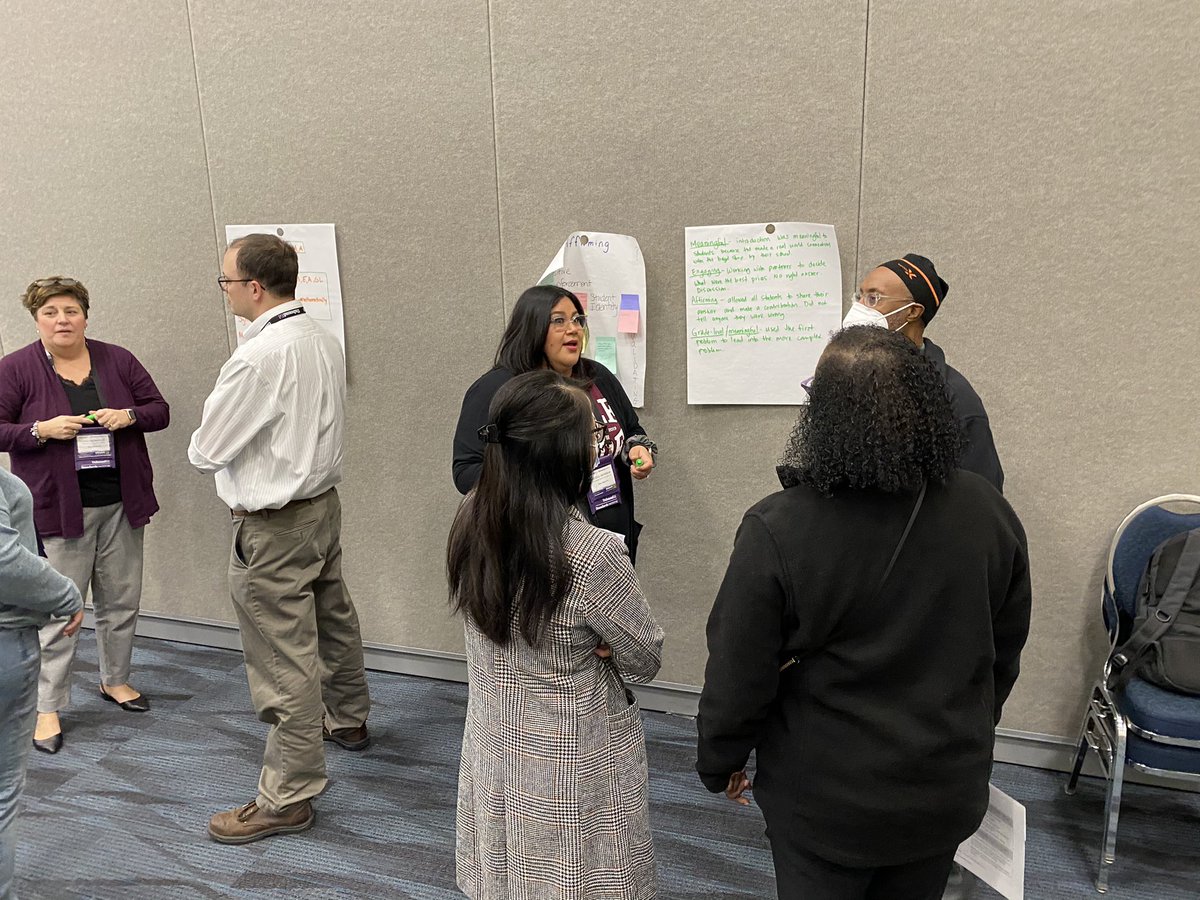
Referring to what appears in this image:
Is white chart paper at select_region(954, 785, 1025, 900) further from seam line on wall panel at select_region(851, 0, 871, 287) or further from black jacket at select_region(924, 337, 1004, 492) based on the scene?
seam line on wall panel at select_region(851, 0, 871, 287)

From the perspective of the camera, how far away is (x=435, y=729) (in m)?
2.86

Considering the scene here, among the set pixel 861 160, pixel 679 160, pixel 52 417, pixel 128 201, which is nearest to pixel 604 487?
pixel 679 160

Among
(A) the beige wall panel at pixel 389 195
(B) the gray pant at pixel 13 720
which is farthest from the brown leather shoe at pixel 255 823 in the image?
(A) the beige wall panel at pixel 389 195

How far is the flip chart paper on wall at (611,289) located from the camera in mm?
2631

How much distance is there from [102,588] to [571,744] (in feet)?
7.73

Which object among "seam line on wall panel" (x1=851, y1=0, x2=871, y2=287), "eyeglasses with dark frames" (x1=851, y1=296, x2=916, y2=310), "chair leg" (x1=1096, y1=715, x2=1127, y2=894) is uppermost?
"seam line on wall panel" (x1=851, y1=0, x2=871, y2=287)

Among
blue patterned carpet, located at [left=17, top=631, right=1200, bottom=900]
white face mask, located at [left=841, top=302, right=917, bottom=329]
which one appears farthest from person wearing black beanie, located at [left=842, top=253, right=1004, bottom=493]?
blue patterned carpet, located at [left=17, top=631, right=1200, bottom=900]

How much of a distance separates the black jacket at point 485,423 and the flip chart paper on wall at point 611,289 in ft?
0.87

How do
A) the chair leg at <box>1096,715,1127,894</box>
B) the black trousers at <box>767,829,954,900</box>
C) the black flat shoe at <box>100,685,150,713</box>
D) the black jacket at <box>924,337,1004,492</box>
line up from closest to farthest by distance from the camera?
the black trousers at <box>767,829,954,900</box> → the black jacket at <box>924,337,1004,492</box> → the chair leg at <box>1096,715,1127,894</box> → the black flat shoe at <box>100,685,150,713</box>

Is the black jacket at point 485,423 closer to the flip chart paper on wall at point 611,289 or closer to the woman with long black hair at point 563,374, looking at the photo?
the woman with long black hair at point 563,374

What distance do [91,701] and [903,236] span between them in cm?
329

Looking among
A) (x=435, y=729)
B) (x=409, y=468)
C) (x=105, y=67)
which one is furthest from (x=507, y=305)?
(x=105, y=67)

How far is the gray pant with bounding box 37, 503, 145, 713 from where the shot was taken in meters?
2.86

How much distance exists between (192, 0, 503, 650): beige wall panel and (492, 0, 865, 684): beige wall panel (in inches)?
6.6
